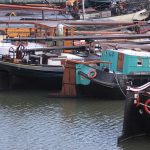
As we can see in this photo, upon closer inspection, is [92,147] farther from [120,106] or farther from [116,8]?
[116,8]

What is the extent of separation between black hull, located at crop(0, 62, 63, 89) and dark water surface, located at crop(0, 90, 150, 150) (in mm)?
1094

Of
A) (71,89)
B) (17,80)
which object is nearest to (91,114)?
(71,89)

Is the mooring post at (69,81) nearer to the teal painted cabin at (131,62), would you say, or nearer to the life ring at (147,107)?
the teal painted cabin at (131,62)

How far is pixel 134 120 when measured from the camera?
75.8 feet

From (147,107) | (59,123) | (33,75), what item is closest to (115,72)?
(33,75)

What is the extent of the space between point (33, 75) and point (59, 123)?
8.04 m

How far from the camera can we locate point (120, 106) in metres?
30.4

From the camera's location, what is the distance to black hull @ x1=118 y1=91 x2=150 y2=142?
2275 centimetres

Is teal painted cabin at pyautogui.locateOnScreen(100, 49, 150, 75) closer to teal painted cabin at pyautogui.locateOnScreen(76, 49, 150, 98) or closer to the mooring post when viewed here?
teal painted cabin at pyautogui.locateOnScreen(76, 49, 150, 98)

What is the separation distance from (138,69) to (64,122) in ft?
19.8

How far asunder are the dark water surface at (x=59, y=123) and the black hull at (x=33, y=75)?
Result: 3.59 ft

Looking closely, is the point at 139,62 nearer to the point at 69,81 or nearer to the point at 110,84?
the point at 110,84

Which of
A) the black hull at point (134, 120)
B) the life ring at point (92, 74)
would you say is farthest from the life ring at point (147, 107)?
the life ring at point (92, 74)

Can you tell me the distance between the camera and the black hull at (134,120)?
74.6 ft
